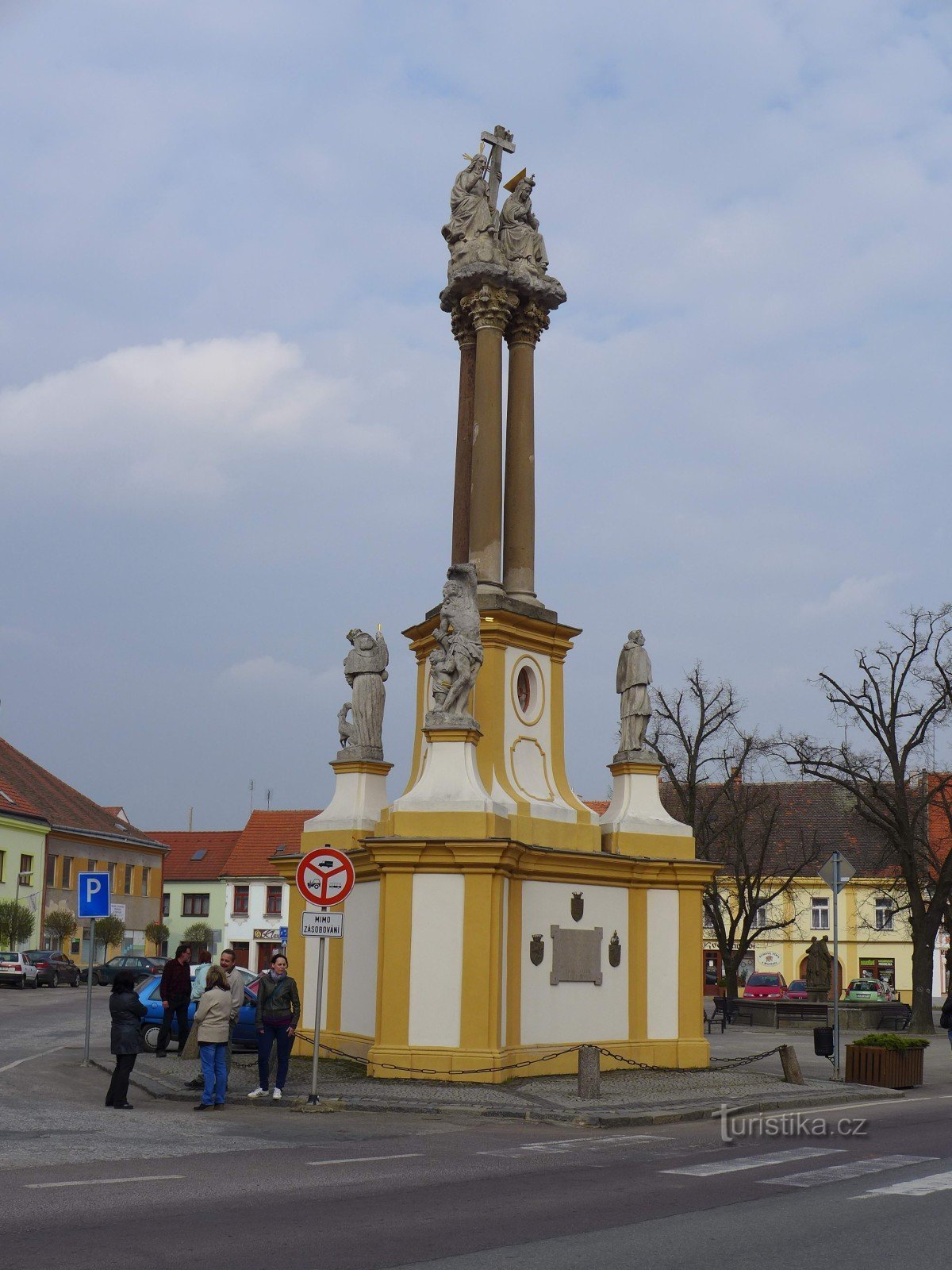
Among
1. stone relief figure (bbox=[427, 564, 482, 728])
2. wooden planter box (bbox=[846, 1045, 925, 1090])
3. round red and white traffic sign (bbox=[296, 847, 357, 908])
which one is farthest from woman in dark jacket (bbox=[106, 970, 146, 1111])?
wooden planter box (bbox=[846, 1045, 925, 1090])

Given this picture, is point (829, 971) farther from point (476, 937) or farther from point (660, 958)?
point (476, 937)

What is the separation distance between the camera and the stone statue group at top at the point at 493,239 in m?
21.9

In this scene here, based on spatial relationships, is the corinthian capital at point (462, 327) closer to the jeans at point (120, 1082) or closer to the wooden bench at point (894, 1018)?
the jeans at point (120, 1082)

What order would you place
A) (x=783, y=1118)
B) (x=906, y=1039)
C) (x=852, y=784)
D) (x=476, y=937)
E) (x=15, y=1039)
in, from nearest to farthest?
(x=783, y=1118) → (x=476, y=937) → (x=906, y=1039) → (x=15, y=1039) → (x=852, y=784)

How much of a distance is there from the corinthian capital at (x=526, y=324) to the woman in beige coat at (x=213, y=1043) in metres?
12.1

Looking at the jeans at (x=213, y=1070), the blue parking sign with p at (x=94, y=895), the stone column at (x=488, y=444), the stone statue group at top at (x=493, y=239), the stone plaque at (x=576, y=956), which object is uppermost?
the stone statue group at top at (x=493, y=239)

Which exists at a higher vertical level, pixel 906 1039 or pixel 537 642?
pixel 537 642

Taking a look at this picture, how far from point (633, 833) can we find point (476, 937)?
4.46m

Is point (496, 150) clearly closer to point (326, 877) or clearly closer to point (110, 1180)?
point (326, 877)

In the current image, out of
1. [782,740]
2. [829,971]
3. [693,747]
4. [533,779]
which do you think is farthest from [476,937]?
[829,971]

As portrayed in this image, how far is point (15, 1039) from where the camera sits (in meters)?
24.2

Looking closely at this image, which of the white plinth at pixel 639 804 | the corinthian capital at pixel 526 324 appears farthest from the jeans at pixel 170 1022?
the corinthian capital at pixel 526 324

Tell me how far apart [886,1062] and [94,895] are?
11.2 meters

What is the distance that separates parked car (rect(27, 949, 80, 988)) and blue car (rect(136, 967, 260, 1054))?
2522 cm
